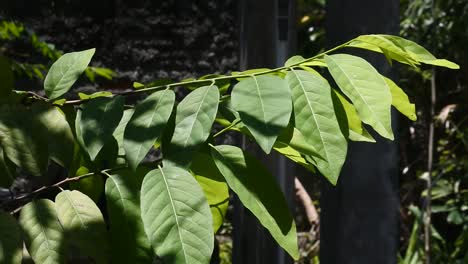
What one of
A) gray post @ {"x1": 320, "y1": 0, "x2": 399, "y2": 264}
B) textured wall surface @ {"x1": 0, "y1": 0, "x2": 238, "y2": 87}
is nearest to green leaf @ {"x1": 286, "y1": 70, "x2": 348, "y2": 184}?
gray post @ {"x1": 320, "y1": 0, "x2": 399, "y2": 264}

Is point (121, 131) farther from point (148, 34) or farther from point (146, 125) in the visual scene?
point (148, 34)

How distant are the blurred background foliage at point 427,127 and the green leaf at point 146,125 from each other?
12.2ft

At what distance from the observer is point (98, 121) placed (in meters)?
0.81

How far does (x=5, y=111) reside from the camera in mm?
823

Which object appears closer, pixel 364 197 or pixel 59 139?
pixel 59 139

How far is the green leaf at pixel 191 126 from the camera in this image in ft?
2.52

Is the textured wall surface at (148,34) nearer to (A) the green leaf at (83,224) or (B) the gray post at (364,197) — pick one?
(B) the gray post at (364,197)

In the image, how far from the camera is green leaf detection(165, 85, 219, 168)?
770 millimetres

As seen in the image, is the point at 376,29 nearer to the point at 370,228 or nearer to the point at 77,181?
the point at 370,228

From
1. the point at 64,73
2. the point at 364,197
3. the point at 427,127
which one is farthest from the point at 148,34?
the point at 64,73

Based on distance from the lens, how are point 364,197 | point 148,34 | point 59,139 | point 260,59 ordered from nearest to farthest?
point 59,139 → point 364,197 → point 260,59 → point 148,34

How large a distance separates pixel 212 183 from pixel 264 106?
0.17 meters

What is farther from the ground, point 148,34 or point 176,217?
point 176,217

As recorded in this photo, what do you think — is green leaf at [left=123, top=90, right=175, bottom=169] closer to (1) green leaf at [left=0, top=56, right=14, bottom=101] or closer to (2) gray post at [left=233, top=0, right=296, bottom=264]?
(1) green leaf at [left=0, top=56, right=14, bottom=101]
